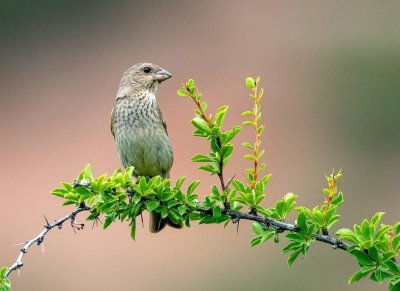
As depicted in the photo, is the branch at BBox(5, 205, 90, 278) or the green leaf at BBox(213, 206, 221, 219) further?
the green leaf at BBox(213, 206, 221, 219)

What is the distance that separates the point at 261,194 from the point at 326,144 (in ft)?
45.6

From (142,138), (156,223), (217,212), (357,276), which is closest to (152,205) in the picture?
(217,212)

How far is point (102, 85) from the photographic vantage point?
19797mm

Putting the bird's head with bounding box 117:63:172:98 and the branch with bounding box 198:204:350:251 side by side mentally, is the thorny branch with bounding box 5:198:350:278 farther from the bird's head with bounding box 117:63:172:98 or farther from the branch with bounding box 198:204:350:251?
the bird's head with bounding box 117:63:172:98

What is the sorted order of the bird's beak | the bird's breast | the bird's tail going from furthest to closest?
1. the bird's beak
2. the bird's breast
3. the bird's tail

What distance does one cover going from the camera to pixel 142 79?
6176 millimetres

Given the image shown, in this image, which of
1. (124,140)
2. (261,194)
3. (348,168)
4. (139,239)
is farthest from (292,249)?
(348,168)

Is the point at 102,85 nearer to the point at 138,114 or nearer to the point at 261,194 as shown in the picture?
the point at 138,114

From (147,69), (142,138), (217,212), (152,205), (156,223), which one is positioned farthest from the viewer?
(147,69)

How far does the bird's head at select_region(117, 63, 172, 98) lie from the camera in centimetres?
610

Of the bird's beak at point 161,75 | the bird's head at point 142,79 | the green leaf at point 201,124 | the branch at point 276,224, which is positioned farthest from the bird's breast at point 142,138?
the green leaf at point 201,124

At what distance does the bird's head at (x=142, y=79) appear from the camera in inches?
240

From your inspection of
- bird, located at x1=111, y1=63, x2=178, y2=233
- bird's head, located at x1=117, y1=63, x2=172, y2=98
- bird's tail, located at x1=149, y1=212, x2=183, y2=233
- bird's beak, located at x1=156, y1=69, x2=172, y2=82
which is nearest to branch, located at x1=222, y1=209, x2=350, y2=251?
bird's tail, located at x1=149, y1=212, x2=183, y2=233

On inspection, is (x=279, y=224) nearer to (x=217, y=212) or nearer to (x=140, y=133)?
(x=217, y=212)
